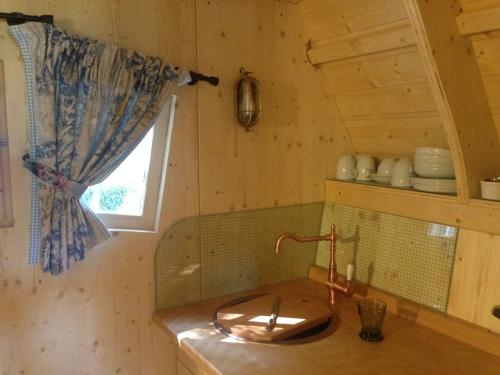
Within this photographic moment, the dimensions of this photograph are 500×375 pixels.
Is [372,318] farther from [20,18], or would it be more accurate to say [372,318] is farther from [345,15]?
[20,18]

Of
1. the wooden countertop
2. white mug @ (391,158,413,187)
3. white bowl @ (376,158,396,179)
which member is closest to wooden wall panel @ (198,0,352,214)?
white bowl @ (376,158,396,179)

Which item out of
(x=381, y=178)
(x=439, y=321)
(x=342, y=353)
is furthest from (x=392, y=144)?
(x=342, y=353)

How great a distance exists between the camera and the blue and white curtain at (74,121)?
A: 141 cm

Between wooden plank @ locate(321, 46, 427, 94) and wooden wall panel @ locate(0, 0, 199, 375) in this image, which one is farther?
wooden plank @ locate(321, 46, 427, 94)

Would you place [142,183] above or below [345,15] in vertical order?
below

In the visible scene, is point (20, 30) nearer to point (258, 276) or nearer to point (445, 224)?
point (258, 276)

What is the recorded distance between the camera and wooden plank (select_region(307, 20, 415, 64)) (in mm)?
1580

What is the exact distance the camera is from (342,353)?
54.9 inches

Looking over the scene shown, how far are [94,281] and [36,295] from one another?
0.67 ft

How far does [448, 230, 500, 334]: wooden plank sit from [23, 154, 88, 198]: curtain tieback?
4.77ft

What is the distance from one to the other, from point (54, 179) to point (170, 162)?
461mm

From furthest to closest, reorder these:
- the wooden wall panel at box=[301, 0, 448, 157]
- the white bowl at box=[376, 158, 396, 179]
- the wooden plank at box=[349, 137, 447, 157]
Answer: the white bowl at box=[376, 158, 396, 179]
the wooden plank at box=[349, 137, 447, 157]
the wooden wall panel at box=[301, 0, 448, 157]

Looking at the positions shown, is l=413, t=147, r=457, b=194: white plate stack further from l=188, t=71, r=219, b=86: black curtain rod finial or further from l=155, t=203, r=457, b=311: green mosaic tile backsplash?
l=188, t=71, r=219, b=86: black curtain rod finial

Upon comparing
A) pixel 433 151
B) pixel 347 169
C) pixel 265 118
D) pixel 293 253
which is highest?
pixel 265 118
